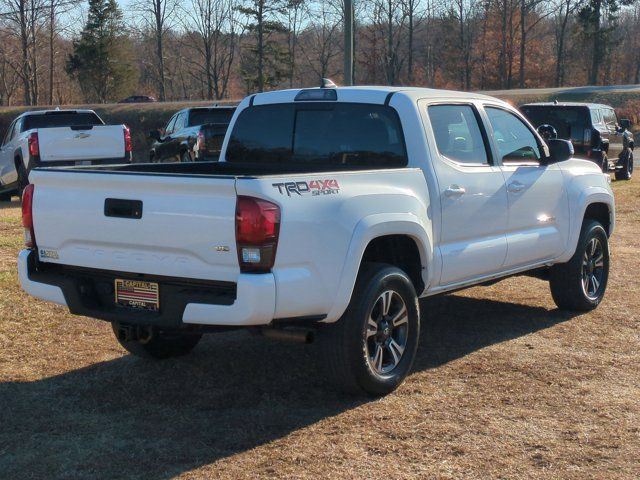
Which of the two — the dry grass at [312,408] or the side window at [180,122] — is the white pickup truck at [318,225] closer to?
the dry grass at [312,408]

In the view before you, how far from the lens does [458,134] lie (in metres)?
6.54

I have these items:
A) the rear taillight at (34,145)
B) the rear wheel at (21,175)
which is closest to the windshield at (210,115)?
the rear wheel at (21,175)

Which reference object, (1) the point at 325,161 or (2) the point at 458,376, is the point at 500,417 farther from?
(1) the point at 325,161

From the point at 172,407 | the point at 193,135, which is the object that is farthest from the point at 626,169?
the point at 172,407

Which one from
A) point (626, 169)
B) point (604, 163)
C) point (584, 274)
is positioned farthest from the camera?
point (626, 169)

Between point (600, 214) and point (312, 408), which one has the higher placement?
point (600, 214)

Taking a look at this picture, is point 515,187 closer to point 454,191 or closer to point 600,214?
point 454,191

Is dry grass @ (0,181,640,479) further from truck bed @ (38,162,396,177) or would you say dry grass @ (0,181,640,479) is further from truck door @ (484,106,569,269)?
truck bed @ (38,162,396,177)

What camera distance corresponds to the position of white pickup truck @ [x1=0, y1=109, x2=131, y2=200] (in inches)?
628

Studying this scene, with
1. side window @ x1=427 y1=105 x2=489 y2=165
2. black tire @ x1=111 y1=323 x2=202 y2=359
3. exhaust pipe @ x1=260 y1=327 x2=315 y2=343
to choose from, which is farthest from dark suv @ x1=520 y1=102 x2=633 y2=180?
exhaust pipe @ x1=260 y1=327 x2=315 y2=343

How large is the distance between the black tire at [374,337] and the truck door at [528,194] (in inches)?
57.1

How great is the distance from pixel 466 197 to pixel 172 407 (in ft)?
8.18

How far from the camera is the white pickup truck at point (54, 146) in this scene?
52.3ft

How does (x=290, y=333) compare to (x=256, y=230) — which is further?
(x=290, y=333)
